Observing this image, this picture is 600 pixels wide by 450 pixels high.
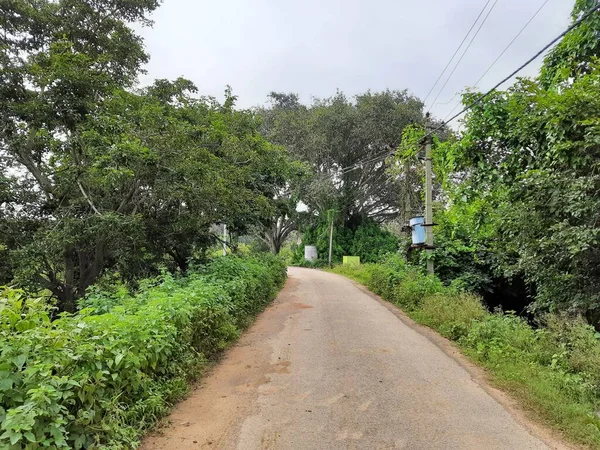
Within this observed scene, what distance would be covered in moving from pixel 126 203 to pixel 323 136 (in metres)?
16.9

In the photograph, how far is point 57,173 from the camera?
9180mm

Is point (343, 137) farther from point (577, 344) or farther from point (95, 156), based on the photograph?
point (577, 344)

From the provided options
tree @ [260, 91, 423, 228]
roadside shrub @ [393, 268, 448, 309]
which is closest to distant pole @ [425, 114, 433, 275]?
roadside shrub @ [393, 268, 448, 309]

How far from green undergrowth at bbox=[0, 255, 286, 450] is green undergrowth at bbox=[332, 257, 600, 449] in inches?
157

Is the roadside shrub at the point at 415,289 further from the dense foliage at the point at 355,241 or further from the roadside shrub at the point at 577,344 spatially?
the dense foliage at the point at 355,241

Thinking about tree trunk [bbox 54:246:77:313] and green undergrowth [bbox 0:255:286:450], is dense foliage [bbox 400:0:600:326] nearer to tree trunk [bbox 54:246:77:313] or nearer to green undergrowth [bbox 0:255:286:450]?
green undergrowth [bbox 0:255:286:450]

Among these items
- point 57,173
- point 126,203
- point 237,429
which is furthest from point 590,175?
point 57,173

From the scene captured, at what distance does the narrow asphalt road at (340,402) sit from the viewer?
134 inches

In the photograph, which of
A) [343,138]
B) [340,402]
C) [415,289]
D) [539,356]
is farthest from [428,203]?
[343,138]

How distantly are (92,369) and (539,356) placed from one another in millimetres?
5572

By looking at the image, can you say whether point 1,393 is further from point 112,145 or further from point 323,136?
point 323,136

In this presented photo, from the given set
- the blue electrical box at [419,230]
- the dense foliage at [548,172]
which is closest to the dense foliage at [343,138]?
the blue electrical box at [419,230]

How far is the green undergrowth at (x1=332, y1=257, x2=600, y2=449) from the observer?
386 centimetres

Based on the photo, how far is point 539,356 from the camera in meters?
5.32
